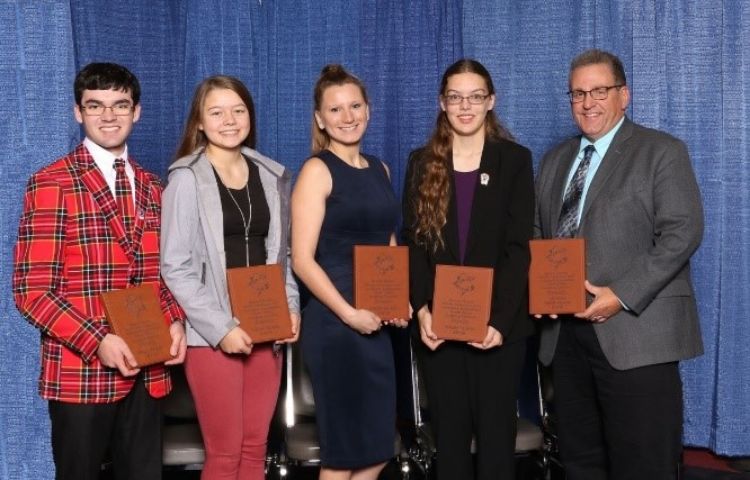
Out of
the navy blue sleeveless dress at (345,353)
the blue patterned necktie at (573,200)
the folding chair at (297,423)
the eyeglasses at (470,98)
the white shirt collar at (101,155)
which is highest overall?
the eyeglasses at (470,98)

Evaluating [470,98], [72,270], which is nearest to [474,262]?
[470,98]

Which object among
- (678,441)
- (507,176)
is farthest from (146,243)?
(678,441)

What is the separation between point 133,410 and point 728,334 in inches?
120

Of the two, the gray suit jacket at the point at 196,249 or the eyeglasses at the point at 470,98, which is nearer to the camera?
the gray suit jacket at the point at 196,249

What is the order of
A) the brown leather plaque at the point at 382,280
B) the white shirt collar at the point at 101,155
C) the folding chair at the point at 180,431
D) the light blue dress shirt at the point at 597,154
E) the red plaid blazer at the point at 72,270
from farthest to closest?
the folding chair at the point at 180,431 → the light blue dress shirt at the point at 597,154 → the brown leather plaque at the point at 382,280 → the white shirt collar at the point at 101,155 → the red plaid blazer at the point at 72,270

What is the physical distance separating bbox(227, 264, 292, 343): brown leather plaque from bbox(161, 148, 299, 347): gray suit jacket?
2.3 inches

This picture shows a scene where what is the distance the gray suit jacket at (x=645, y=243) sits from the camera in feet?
9.62

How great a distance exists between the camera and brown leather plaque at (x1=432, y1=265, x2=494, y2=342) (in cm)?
283

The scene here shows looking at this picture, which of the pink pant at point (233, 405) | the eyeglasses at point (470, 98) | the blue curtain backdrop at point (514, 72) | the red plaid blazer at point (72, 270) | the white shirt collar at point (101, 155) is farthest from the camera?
the blue curtain backdrop at point (514, 72)

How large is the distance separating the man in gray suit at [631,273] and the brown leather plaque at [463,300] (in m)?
0.40

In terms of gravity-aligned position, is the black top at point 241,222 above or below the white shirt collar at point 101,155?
below

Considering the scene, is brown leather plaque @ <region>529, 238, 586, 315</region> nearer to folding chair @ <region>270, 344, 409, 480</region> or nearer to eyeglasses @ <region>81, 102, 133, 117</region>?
folding chair @ <region>270, 344, 409, 480</region>

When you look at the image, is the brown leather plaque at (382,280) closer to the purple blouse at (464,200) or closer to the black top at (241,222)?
the purple blouse at (464,200)

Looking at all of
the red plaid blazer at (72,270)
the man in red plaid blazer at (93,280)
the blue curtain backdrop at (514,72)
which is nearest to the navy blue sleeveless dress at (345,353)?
the man in red plaid blazer at (93,280)
